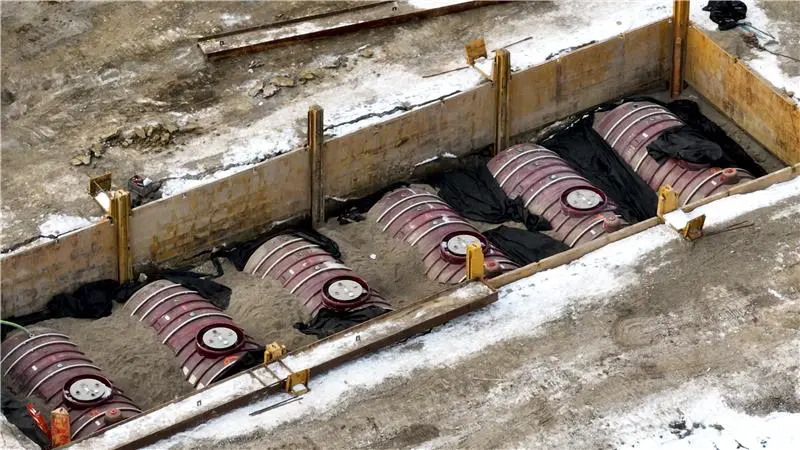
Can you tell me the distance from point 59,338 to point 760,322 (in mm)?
11865

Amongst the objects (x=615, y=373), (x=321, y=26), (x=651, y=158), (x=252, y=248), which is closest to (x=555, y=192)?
(x=651, y=158)

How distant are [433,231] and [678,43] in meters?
7.62

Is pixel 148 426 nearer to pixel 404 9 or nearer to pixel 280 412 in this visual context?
pixel 280 412

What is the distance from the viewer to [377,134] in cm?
3519

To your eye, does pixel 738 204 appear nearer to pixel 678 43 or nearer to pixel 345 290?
pixel 678 43

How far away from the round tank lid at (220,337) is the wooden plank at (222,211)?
293 centimetres

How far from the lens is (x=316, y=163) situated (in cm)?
3447

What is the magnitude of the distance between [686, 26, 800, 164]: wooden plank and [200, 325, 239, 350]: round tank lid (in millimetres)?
11948

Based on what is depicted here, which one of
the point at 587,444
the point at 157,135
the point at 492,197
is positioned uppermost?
the point at 157,135

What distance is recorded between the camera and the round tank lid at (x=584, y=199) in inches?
1348

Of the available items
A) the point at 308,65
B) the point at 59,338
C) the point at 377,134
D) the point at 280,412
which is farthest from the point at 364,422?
the point at 308,65

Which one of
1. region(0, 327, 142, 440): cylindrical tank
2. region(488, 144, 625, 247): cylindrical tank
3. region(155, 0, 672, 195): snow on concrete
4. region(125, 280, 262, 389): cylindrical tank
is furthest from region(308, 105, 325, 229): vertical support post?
region(0, 327, 142, 440): cylindrical tank

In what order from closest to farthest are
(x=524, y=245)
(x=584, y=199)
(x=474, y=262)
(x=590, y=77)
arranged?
(x=474, y=262) < (x=524, y=245) < (x=584, y=199) < (x=590, y=77)

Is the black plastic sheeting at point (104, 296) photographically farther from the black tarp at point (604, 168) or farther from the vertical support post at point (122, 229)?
the black tarp at point (604, 168)
